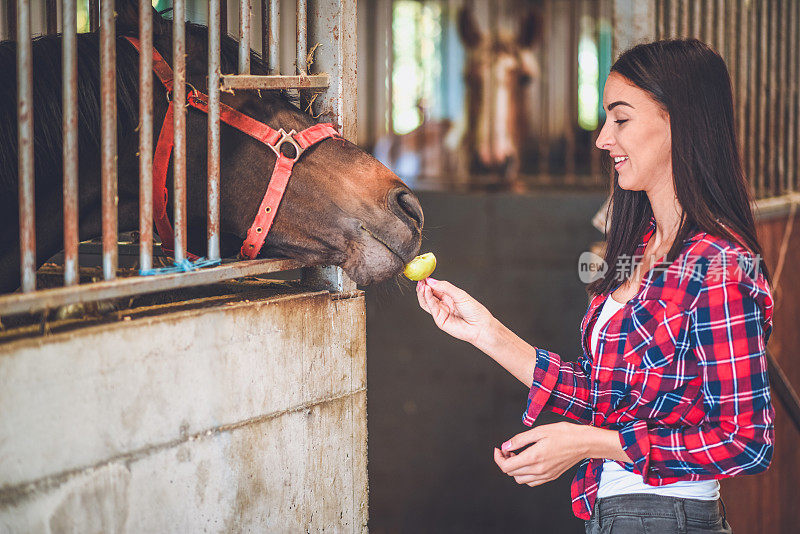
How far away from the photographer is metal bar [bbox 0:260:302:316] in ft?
4.12

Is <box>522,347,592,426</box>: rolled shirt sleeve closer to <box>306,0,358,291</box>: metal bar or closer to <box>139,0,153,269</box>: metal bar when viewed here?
<box>306,0,358,291</box>: metal bar

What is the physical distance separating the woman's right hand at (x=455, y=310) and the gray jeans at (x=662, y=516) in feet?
1.48

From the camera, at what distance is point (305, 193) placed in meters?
1.69

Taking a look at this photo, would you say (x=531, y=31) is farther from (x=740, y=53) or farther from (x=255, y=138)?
(x=255, y=138)

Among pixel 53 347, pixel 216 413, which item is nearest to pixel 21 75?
pixel 53 347

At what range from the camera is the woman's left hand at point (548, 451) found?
142 cm

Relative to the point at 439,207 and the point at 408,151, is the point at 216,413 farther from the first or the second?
the point at 408,151

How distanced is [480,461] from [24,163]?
3.76 meters

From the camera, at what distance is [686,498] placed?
1.44 meters

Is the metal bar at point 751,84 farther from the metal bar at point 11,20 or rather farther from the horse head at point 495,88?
the horse head at point 495,88

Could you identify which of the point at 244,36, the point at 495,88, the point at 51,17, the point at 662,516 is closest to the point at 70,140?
the point at 244,36

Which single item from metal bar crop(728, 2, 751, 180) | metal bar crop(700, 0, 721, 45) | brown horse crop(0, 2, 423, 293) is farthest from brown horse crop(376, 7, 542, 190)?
brown horse crop(0, 2, 423, 293)

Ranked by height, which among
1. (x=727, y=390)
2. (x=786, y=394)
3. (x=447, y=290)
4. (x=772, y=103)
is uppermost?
(x=772, y=103)

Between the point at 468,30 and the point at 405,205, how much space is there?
22.6ft
